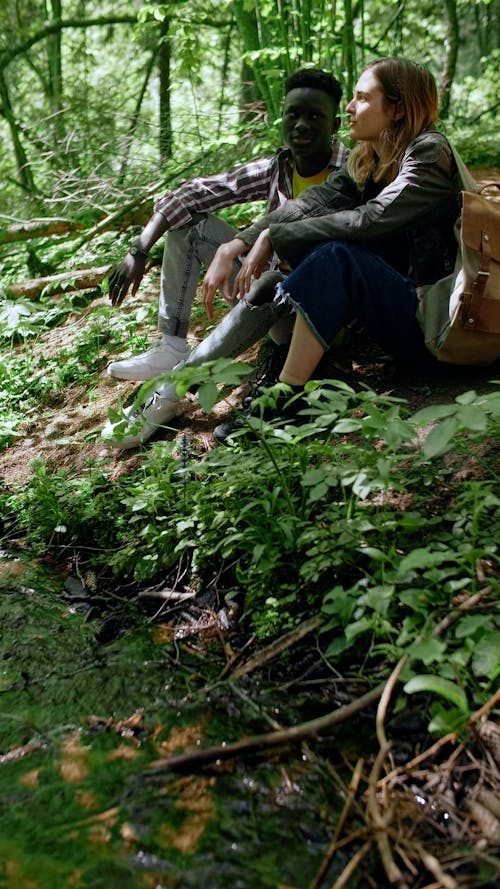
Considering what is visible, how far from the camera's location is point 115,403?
361cm

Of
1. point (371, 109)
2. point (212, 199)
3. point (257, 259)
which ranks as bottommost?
point (257, 259)

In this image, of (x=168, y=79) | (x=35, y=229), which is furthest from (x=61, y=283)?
(x=168, y=79)

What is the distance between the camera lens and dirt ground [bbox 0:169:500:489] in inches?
108

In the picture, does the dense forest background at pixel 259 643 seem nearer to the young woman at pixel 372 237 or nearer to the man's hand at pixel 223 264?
the young woman at pixel 372 237

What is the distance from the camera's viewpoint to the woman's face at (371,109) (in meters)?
2.51

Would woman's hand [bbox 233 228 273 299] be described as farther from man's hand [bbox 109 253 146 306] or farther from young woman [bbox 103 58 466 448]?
man's hand [bbox 109 253 146 306]

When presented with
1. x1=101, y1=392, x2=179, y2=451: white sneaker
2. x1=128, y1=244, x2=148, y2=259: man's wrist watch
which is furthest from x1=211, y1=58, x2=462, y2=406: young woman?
x1=128, y1=244, x2=148, y2=259: man's wrist watch

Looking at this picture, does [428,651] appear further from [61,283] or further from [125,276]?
[61,283]

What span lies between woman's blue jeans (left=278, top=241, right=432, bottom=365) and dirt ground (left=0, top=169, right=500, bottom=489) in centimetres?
31

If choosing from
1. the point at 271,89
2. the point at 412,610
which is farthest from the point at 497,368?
the point at 271,89

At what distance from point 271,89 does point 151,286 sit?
1.91 m

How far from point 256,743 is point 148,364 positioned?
2.10m

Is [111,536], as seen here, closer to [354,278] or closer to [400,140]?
[354,278]

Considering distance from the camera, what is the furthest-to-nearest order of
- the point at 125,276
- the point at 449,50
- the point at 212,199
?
the point at 449,50 → the point at 125,276 → the point at 212,199
